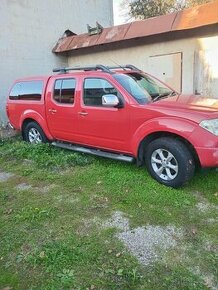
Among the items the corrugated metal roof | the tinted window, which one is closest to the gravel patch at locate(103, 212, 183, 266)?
the tinted window

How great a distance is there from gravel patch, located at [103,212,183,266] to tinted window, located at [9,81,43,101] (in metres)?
4.18

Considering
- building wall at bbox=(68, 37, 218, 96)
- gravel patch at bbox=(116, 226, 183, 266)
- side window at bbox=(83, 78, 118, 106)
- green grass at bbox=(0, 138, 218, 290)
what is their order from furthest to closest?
1. building wall at bbox=(68, 37, 218, 96)
2. side window at bbox=(83, 78, 118, 106)
3. gravel patch at bbox=(116, 226, 183, 266)
4. green grass at bbox=(0, 138, 218, 290)

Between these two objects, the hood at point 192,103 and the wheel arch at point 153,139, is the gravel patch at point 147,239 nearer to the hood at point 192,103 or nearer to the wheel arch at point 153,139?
the wheel arch at point 153,139

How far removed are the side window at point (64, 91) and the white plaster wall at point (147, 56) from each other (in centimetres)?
447

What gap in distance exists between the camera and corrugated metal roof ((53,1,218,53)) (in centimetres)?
845

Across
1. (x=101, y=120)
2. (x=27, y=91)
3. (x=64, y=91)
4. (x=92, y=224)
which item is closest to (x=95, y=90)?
(x=101, y=120)

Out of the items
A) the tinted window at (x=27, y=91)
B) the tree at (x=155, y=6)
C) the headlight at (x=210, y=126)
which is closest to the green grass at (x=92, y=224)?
the headlight at (x=210, y=126)

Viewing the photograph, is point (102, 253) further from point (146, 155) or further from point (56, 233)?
point (146, 155)

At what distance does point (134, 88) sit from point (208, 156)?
1.93 meters

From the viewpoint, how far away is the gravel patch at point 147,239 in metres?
3.35

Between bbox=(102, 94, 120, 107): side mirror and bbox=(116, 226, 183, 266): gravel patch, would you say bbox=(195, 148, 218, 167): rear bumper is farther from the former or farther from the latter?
bbox=(102, 94, 120, 107): side mirror

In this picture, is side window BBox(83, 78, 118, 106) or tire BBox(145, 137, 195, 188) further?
side window BBox(83, 78, 118, 106)

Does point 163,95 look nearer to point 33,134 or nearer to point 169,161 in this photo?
point 169,161

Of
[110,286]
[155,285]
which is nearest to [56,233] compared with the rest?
[110,286]
